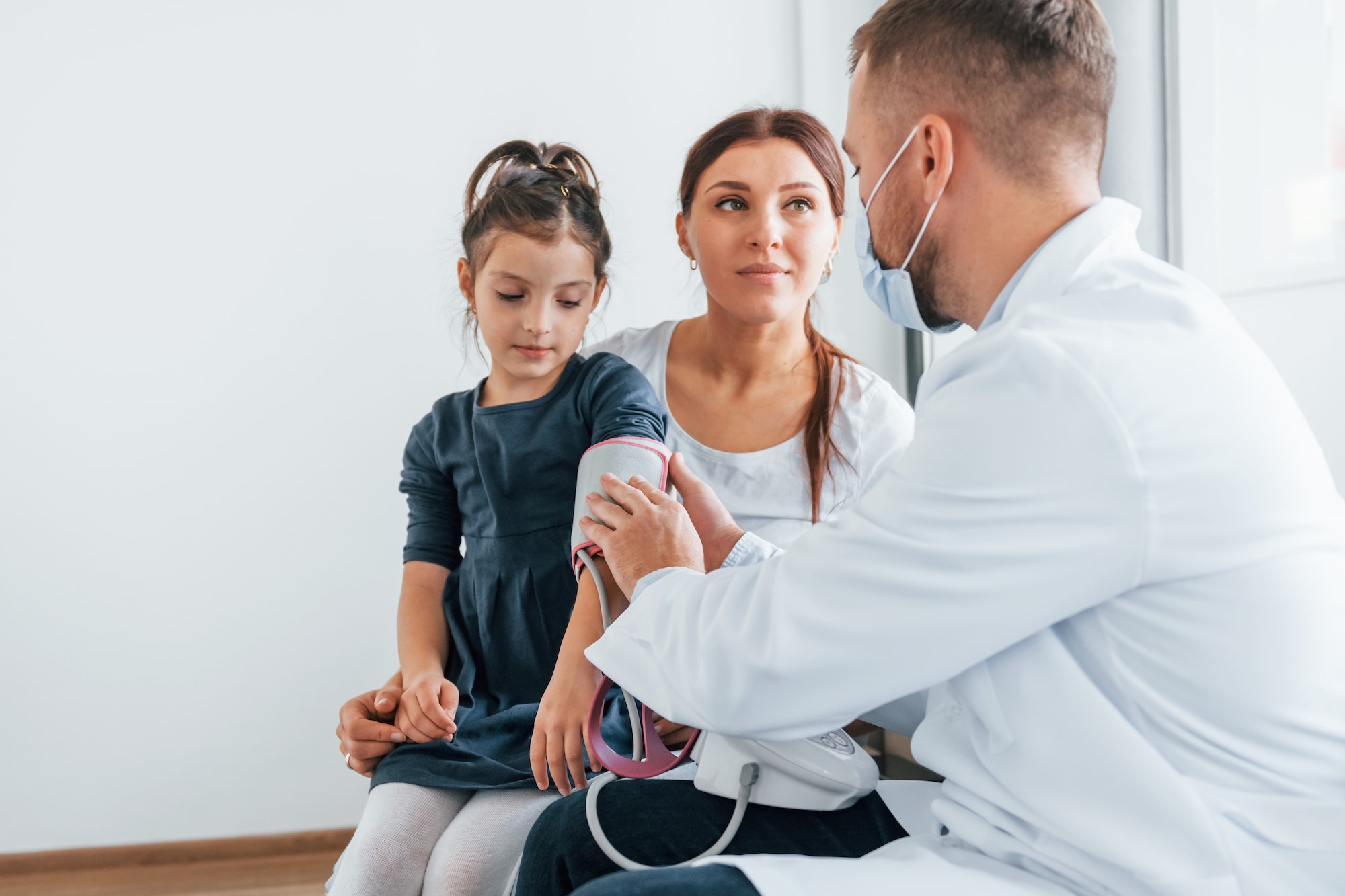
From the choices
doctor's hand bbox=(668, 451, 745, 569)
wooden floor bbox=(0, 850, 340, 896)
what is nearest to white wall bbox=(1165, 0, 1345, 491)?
doctor's hand bbox=(668, 451, 745, 569)

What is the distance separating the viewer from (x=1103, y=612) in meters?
0.72

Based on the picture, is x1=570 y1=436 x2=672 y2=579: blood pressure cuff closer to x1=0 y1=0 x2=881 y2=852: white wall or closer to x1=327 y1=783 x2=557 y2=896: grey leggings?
x1=327 y1=783 x2=557 y2=896: grey leggings

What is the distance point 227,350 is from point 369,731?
1.24m

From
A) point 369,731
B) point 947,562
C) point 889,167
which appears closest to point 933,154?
point 889,167

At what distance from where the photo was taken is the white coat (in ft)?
2.20

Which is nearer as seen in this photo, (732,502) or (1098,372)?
(1098,372)

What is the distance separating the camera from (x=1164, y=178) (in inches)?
61.4

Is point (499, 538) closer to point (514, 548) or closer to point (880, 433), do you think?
point (514, 548)

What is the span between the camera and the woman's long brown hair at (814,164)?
1442 mm

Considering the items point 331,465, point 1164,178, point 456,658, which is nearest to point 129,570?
point 331,465

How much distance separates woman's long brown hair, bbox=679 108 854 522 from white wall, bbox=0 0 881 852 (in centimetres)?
80

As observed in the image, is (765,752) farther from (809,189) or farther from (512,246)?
(809,189)

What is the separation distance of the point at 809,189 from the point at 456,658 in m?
0.89

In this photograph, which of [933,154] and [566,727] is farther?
[566,727]
